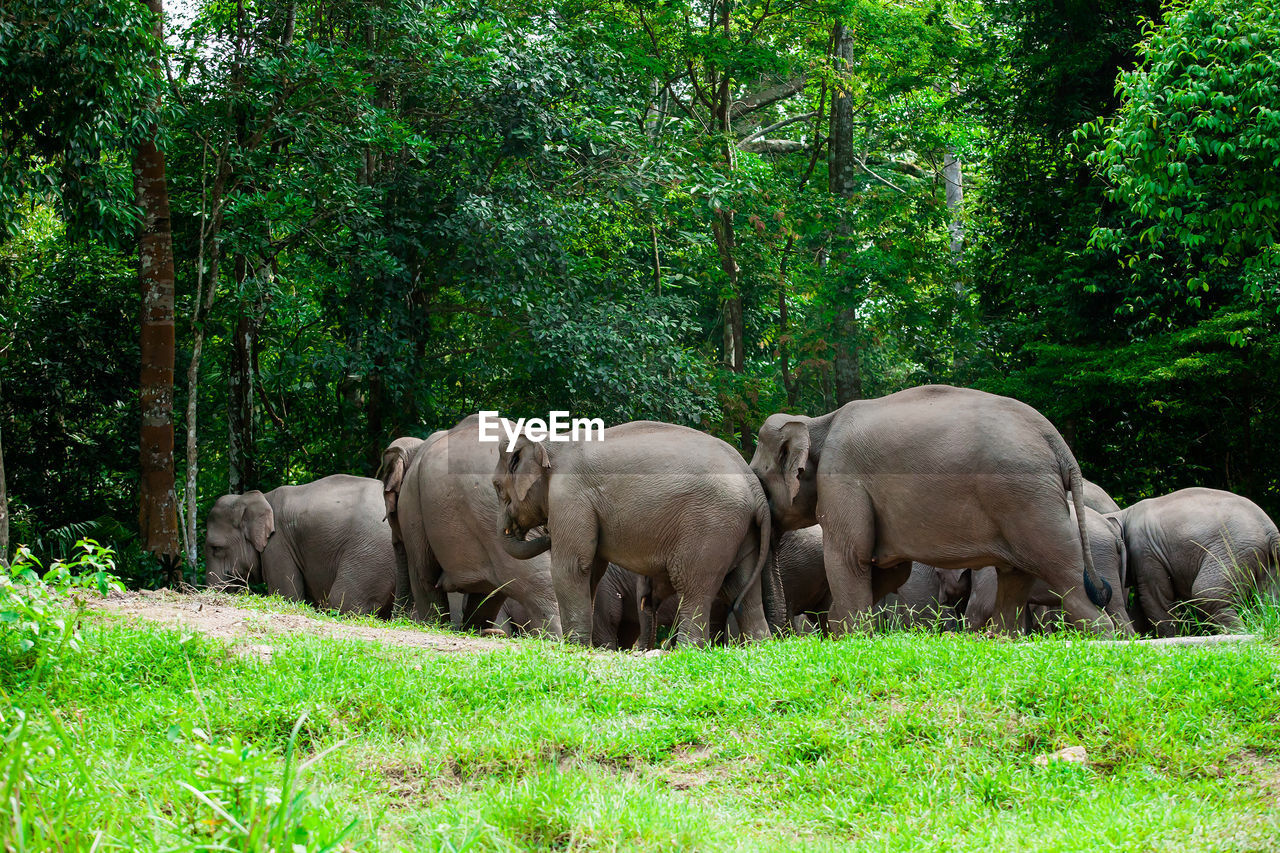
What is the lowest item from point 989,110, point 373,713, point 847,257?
point 373,713

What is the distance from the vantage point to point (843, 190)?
1814 centimetres

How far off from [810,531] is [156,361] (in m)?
6.55

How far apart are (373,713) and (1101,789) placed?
3163 mm

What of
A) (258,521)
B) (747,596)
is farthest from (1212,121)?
(258,521)

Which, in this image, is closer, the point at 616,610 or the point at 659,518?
the point at 659,518

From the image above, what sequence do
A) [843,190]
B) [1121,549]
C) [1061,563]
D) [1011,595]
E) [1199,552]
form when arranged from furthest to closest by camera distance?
1. [843,190]
2. [1121,549]
3. [1199,552]
4. [1011,595]
5. [1061,563]

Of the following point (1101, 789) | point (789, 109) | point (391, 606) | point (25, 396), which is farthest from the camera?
point (789, 109)

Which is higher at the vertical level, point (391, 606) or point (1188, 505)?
point (1188, 505)

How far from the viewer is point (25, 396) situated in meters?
14.5

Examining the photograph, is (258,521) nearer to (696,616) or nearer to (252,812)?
(696,616)

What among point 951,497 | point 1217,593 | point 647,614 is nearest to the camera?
point 951,497

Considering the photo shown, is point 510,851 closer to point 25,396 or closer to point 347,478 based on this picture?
point 347,478

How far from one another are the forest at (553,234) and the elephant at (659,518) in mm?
4113

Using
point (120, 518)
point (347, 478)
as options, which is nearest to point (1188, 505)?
point (347, 478)
